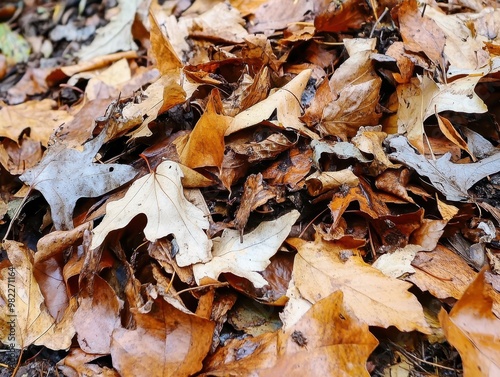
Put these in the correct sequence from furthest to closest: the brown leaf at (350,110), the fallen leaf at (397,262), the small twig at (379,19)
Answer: the small twig at (379,19), the brown leaf at (350,110), the fallen leaf at (397,262)

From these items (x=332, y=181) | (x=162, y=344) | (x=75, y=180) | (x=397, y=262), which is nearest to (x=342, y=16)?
(x=332, y=181)

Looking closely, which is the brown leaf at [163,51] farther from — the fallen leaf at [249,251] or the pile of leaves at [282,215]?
the fallen leaf at [249,251]

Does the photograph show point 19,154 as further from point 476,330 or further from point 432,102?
point 476,330

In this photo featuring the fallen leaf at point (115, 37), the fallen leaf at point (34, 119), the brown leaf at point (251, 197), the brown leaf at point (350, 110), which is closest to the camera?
the brown leaf at point (251, 197)

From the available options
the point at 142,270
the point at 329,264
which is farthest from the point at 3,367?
the point at 329,264

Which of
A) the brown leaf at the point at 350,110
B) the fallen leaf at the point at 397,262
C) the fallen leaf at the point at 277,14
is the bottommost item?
the fallen leaf at the point at 397,262

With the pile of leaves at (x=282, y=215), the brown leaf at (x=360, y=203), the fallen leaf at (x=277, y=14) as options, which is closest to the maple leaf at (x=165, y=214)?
the pile of leaves at (x=282, y=215)

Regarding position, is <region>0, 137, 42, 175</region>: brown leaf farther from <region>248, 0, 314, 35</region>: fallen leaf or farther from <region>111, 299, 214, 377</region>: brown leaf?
<region>248, 0, 314, 35</region>: fallen leaf

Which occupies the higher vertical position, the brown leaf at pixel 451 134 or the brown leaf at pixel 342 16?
the brown leaf at pixel 342 16

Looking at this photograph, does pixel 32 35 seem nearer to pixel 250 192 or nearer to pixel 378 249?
pixel 250 192
